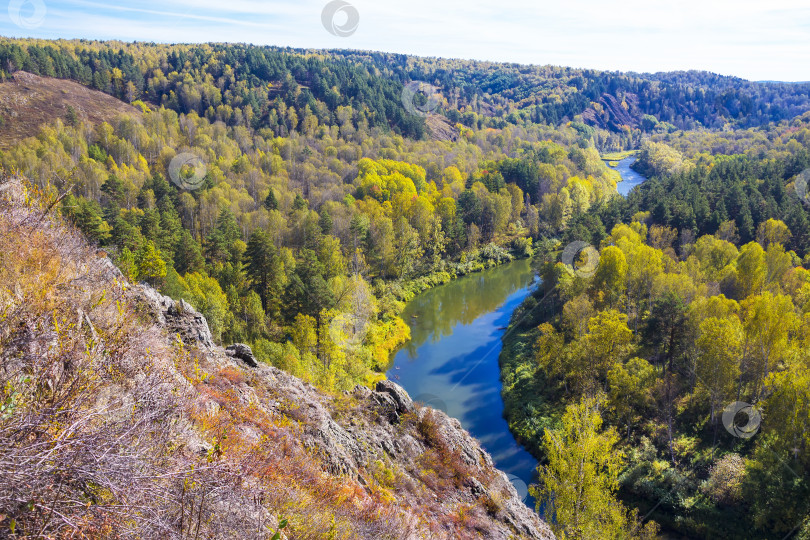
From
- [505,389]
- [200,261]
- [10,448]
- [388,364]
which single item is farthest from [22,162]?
[10,448]

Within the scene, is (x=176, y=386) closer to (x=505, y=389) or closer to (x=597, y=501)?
(x=597, y=501)

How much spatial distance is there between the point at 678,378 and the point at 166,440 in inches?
1124

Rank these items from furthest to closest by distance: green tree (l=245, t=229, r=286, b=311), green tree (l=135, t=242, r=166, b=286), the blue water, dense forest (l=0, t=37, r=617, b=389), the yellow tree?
A: the blue water < green tree (l=245, t=229, r=286, b=311) < dense forest (l=0, t=37, r=617, b=389) < green tree (l=135, t=242, r=166, b=286) < the yellow tree

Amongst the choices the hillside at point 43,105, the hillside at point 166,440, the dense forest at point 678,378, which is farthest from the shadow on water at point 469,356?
the hillside at point 43,105

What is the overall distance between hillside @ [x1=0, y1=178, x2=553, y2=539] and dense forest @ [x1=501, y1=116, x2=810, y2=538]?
8331 millimetres

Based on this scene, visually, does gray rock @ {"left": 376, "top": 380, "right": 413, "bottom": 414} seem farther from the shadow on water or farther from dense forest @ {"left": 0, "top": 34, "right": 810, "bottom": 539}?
the shadow on water

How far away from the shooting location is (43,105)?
70.8 m

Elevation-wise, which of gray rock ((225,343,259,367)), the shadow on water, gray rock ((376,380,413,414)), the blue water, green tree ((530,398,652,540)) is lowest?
the shadow on water

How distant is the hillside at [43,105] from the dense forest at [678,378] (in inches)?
2769

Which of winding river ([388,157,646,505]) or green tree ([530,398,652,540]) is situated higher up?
green tree ([530,398,652,540])

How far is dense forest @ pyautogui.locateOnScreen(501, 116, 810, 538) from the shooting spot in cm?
1861

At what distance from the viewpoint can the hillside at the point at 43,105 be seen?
65250mm

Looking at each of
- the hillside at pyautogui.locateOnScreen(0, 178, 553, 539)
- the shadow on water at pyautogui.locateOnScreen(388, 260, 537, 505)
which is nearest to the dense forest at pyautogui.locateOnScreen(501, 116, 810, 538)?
the shadow on water at pyautogui.locateOnScreen(388, 260, 537, 505)

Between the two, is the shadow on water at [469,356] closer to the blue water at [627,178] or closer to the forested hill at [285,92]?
the blue water at [627,178]
